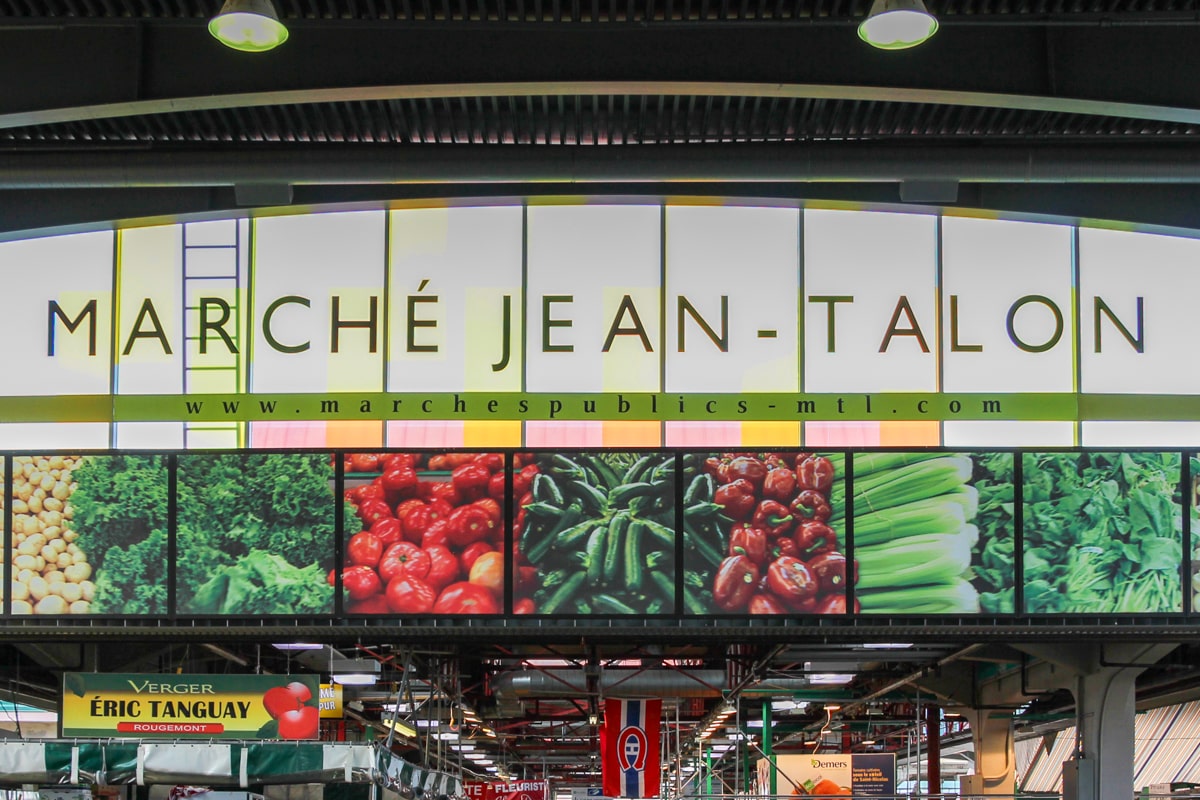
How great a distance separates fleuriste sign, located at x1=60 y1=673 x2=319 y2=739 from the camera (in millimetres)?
14734

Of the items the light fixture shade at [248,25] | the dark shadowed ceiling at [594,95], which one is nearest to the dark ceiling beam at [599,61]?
the dark shadowed ceiling at [594,95]

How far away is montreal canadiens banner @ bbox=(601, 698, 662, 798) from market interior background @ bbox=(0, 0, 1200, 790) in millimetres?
5229

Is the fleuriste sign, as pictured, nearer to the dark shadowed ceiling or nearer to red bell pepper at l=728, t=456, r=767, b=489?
red bell pepper at l=728, t=456, r=767, b=489

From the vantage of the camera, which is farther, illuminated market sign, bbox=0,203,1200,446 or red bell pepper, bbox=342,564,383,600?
illuminated market sign, bbox=0,203,1200,446

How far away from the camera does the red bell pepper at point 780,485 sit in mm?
14180

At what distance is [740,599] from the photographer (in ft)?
46.1

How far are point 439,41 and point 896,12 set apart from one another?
4670mm

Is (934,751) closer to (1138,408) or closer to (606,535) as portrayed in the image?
(1138,408)

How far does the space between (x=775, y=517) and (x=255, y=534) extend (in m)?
4.99

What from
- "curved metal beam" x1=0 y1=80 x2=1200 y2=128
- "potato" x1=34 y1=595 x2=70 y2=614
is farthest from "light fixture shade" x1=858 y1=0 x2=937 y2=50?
"potato" x1=34 y1=595 x2=70 y2=614

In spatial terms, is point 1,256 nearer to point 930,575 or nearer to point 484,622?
point 484,622

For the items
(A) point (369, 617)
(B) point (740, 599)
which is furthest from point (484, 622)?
(B) point (740, 599)

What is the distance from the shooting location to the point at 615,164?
541 inches

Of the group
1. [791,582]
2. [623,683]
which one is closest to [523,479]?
[791,582]
